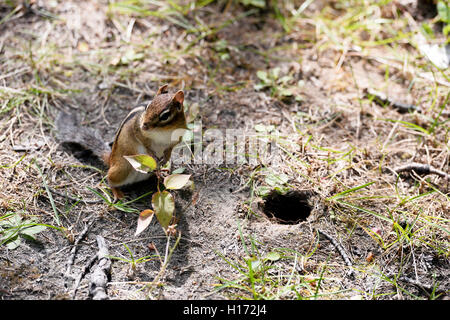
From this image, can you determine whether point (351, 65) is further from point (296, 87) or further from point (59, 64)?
point (59, 64)

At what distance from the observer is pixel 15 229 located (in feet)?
6.72

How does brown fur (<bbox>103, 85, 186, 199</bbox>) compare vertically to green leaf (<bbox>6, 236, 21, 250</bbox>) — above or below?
above

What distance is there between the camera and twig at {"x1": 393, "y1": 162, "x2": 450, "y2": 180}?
8.18 feet

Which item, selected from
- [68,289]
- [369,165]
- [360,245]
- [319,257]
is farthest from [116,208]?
[369,165]

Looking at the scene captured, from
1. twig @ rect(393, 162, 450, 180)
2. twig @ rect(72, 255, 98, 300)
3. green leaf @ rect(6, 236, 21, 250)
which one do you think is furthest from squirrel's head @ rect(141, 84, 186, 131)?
twig @ rect(393, 162, 450, 180)

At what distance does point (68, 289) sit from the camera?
188 centimetres

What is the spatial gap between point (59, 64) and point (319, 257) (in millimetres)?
2142

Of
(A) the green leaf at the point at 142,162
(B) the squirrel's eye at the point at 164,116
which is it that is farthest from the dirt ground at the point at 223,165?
(B) the squirrel's eye at the point at 164,116

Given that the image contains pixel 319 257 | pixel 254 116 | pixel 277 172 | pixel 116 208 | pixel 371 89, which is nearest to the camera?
Answer: pixel 319 257

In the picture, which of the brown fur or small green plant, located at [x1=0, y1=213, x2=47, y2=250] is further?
the brown fur

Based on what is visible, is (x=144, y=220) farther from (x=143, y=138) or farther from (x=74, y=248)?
(x=143, y=138)

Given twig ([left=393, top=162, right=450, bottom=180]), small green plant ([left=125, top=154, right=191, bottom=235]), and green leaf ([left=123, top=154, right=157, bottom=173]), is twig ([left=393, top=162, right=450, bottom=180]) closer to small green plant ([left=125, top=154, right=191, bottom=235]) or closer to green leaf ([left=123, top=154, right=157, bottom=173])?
small green plant ([left=125, top=154, right=191, bottom=235])

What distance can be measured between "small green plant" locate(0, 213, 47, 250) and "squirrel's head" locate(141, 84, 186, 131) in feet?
2.29

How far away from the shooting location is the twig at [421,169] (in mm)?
2494
